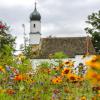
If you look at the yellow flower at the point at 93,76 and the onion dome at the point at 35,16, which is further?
the onion dome at the point at 35,16

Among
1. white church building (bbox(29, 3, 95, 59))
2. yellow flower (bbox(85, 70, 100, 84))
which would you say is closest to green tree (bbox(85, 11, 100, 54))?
white church building (bbox(29, 3, 95, 59))

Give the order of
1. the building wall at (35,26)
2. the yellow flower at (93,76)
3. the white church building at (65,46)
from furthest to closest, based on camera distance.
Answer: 1. the building wall at (35,26)
2. the white church building at (65,46)
3. the yellow flower at (93,76)

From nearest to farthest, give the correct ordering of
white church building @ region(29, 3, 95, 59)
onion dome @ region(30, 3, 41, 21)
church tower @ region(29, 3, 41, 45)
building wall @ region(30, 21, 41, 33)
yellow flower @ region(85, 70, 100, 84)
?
yellow flower @ region(85, 70, 100, 84) → white church building @ region(29, 3, 95, 59) → church tower @ region(29, 3, 41, 45) → building wall @ region(30, 21, 41, 33) → onion dome @ region(30, 3, 41, 21)

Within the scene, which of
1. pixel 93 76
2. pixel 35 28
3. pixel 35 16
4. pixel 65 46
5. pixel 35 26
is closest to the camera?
pixel 93 76

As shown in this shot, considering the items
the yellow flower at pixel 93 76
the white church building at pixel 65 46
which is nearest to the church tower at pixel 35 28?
the white church building at pixel 65 46

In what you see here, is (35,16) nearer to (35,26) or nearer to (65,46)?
(35,26)

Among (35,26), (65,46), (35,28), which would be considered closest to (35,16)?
(35,26)

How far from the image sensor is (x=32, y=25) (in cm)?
6003

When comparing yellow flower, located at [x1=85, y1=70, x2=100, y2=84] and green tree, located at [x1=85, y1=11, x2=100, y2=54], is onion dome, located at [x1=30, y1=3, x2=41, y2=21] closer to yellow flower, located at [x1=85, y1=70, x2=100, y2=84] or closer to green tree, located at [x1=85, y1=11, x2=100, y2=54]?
green tree, located at [x1=85, y1=11, x2=100, y2=54]

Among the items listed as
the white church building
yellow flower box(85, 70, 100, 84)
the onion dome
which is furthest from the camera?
the onion dome

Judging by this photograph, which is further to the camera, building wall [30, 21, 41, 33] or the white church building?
building wall [30, 21, 41, 33]

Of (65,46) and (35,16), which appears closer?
(65,46)

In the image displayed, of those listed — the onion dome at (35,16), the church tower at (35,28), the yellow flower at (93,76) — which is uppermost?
the onion dome at (35,16)

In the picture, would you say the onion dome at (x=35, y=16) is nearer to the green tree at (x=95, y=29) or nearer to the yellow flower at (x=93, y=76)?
the green tree at (x=95, y=29)
